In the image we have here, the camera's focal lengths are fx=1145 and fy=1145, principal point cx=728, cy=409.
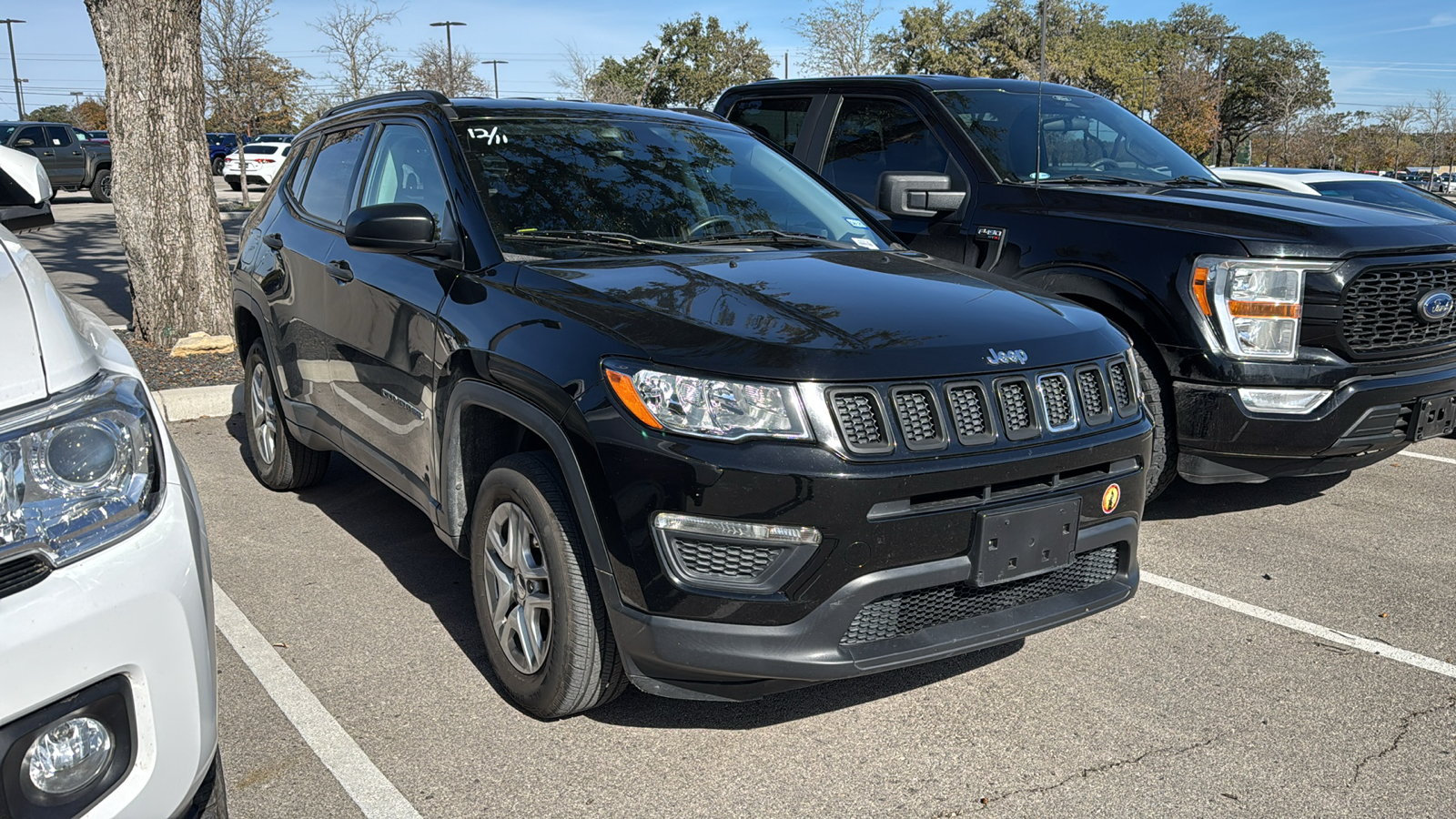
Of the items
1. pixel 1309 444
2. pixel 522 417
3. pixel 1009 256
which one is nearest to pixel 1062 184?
pixel 1009 256

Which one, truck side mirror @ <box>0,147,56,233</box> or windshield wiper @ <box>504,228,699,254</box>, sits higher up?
truck side mirror @ <box>0,147,56,233</box>

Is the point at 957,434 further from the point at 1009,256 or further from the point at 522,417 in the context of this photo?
the point at 1009,256

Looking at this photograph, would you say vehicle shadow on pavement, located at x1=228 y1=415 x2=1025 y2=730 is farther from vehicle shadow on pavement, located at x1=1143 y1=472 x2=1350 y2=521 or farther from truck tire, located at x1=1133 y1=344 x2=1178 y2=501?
vehicle shadow on pavement, located at x1=1143 y1=472 x2=1350 y2=521

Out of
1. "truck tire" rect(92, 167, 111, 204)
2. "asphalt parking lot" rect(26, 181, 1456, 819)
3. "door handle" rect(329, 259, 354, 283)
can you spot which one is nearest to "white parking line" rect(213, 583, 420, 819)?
"asphalt parking lot" rect(26, 181, 1456, 819)

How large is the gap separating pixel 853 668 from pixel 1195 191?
12.3ft

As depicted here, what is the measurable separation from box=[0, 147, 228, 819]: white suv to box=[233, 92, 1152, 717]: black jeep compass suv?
1085 mm

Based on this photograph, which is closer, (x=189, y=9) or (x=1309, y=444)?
(x=1309, y=444)

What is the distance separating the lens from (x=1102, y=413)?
3.14 meters

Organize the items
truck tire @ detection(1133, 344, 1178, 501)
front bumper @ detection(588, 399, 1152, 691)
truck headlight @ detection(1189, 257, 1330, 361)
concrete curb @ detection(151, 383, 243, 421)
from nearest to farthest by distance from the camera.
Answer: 1. front bumper @ detection(588, 399, 1152, 691)
2. truck headlight @ detection(1189, 257, 1330, 361)
3. truck tire @ detection(1133, 344, 1178, 501)
4. concrete curb @ detection(151, 383, 243, 421)

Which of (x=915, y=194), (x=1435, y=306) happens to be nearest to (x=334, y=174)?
(x=915, y=194)

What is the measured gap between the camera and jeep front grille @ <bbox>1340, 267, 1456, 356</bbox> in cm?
460

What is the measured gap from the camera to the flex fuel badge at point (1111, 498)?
10.2ft

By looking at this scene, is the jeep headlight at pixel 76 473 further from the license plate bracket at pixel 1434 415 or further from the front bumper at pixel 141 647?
the license plate bracket at pixel 1434 415

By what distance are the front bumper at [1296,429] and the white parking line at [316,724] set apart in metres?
3.38
